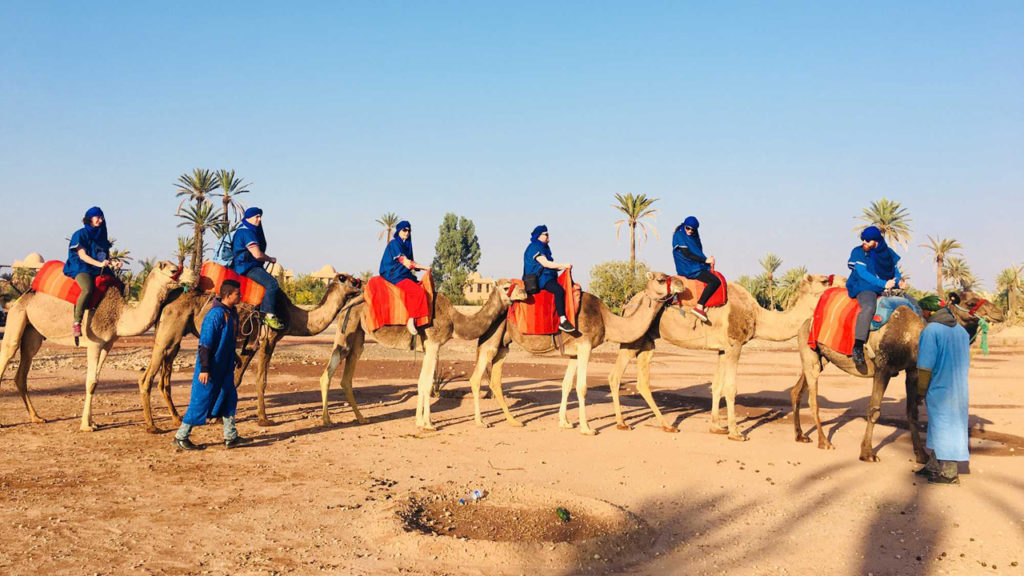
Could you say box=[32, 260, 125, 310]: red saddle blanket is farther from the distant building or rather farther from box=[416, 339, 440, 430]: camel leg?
the distant building

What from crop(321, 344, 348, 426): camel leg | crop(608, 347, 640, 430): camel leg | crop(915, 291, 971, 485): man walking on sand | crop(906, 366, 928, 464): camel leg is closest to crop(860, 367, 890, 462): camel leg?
crop(906, 366, 928, 464): camel leg

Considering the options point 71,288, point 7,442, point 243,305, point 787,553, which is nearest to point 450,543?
point 787,553

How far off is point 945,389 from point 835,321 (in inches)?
73.6

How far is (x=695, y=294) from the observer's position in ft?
34.9

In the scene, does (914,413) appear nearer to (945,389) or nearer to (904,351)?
(904,351)

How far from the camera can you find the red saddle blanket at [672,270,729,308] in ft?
34.9

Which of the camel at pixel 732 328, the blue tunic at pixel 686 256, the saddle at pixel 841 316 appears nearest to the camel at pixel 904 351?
the saddle at pixel 841 316

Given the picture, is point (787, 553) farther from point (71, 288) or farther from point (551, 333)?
point (71, 288)

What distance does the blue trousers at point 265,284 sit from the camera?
415 inches

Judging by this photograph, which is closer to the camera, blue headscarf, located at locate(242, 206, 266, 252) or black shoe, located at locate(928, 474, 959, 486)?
black shoe, located at locate(928, 474, 959, 486)

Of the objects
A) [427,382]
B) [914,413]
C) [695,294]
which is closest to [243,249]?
[427,382]

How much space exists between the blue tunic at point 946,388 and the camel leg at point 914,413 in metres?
0.96

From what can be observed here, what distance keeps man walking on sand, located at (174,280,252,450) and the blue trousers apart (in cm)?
143

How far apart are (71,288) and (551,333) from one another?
7.13m
